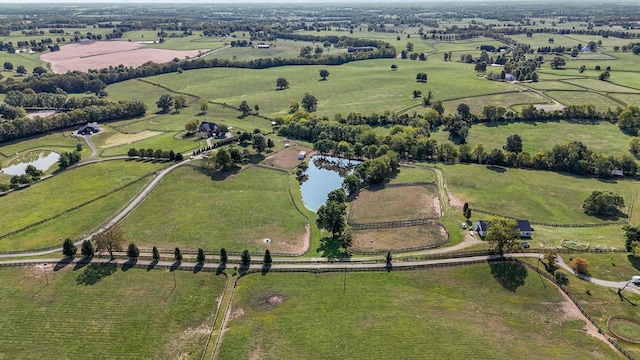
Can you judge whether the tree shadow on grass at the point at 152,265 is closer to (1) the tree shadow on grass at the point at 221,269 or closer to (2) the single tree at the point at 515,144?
(1) the tree shadow on grass at the point at 221,269

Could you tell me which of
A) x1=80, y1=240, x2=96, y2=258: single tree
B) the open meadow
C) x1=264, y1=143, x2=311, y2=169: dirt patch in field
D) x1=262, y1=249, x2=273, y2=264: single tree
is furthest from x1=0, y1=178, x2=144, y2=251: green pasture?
x1=262, y1=249, x2=273, y2=264: single tree

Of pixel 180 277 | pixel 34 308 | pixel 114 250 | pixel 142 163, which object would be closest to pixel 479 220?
pixel 180 277

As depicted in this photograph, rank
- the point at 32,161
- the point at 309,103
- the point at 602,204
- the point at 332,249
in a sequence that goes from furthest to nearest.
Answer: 1. the point at 309,103
2. the point at 32,161
3. the point at 602,204
4. the point at 332,249

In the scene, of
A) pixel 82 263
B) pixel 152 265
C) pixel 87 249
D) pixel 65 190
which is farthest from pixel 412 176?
pixel 65 190

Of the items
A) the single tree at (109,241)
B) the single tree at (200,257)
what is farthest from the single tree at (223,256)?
the single tree at (109,241)

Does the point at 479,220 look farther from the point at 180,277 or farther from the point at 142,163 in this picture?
the point at 142,163

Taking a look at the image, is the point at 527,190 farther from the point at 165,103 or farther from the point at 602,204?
the point at 165,103
